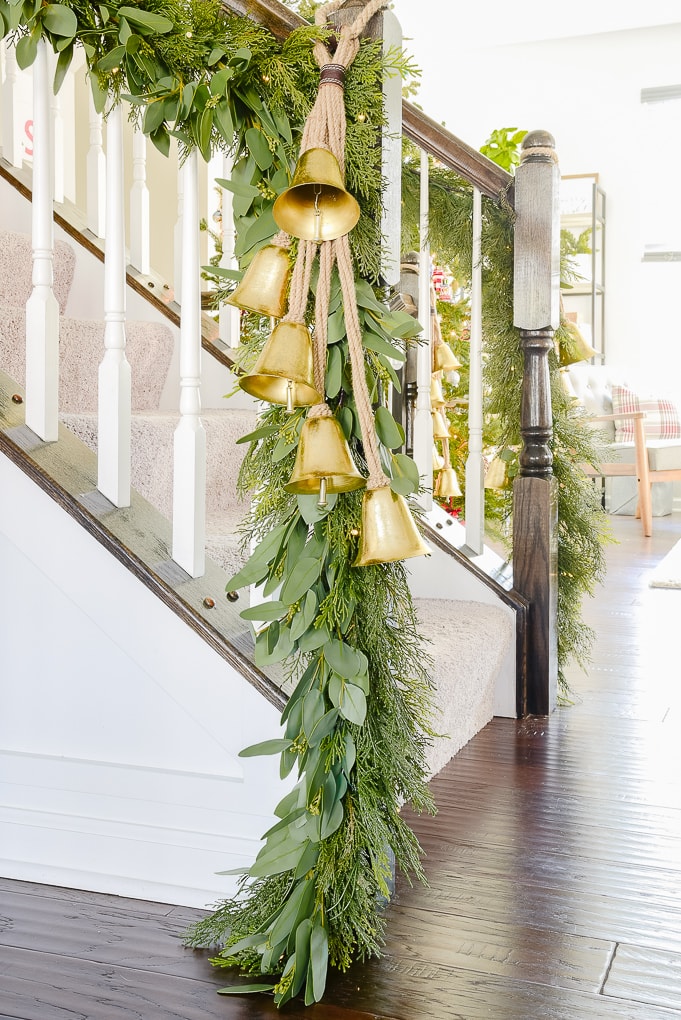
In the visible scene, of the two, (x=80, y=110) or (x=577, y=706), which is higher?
(x=80, y=110)

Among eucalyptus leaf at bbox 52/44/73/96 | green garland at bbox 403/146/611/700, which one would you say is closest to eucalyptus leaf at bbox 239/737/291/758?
eucalyptus leaf at bbox 52/44/73/96

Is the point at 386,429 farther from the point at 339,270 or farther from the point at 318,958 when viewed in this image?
the point at 318,958

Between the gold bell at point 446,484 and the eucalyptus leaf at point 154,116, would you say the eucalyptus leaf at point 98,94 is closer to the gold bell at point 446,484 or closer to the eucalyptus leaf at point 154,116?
the eucalyptus leaf at point 154,116

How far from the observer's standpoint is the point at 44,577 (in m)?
1.36

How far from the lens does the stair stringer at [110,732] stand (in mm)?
1272

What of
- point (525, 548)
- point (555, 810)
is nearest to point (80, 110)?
point (525, 548)

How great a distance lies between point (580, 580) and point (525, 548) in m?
0.18

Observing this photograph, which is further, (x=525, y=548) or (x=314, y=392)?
(x=525, y=548)

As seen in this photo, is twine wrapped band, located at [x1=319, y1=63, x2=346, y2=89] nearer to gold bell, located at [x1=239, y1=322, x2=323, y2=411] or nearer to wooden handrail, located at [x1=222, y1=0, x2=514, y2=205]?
gold bell, located at [x1=239, y1=322, x2=323, y2=411]

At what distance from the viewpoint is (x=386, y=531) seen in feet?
3.36

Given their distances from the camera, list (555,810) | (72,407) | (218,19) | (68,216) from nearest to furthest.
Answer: (218,19) < (555,810) < (72,407) < (68,216)

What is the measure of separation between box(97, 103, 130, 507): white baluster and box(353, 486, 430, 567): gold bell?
0.46 meters

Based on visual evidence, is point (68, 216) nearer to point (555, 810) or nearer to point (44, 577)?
point (44, 577)

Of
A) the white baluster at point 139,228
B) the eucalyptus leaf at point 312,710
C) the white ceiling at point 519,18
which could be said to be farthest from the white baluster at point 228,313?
the white ceiling at point 519,18
